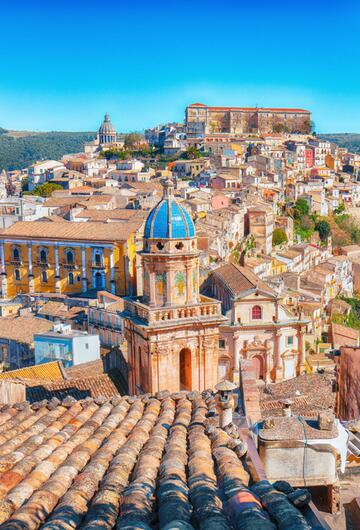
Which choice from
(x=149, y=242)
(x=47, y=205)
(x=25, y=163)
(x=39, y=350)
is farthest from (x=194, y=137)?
(x=149, y=242)

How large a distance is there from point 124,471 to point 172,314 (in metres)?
9.29

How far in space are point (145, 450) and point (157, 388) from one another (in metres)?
8.48

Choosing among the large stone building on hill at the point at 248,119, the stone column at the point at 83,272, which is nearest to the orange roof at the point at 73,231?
the stone column at the point at 83,272

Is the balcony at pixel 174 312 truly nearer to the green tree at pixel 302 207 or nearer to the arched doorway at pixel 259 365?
the arched doorway at pixel 259 365

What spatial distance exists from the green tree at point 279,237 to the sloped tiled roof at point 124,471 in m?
51.2

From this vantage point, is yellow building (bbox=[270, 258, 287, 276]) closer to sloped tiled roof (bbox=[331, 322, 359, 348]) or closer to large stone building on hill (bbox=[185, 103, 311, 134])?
sloped tiled roof (bbox=[331, 322, 359, 348])

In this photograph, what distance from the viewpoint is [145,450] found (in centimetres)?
694

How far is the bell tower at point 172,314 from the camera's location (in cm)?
1538

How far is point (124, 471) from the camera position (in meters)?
6.19

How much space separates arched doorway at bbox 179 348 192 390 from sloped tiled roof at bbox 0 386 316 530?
636 centimetres

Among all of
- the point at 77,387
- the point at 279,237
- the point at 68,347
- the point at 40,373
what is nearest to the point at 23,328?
the point at 68,347

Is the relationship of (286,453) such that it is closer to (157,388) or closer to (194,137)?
(157,388)

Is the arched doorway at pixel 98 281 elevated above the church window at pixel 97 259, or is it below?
below

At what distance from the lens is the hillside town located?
550 cm
